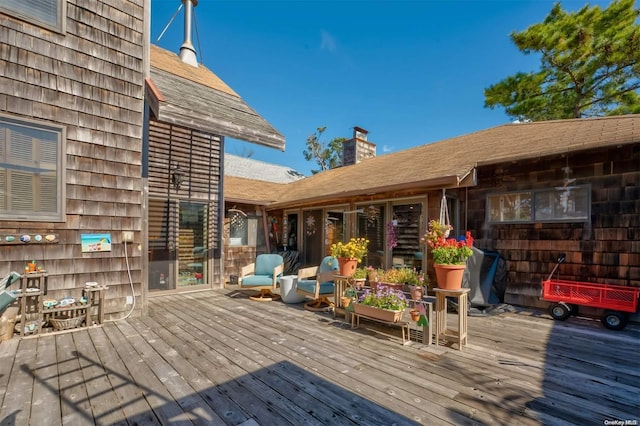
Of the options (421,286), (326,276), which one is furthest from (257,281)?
(421,286)

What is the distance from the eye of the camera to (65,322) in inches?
150

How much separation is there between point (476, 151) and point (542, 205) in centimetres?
176

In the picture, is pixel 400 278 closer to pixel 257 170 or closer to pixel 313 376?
pixel 313 376

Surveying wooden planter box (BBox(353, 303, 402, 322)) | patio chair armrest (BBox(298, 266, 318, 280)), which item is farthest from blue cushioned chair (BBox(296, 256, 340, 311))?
wooden planter box (BBox(353, 303, 402, 322))

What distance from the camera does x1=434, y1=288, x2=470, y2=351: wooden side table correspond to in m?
3.35

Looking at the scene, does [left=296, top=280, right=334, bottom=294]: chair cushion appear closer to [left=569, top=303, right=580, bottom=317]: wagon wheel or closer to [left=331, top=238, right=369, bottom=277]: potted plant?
[left=331, top=238, right=369, bottom=277]: potted plant

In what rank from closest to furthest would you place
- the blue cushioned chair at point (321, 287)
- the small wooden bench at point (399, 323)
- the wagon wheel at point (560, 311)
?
the small wooden bench at point (399, 323) < the wagon wheel at point (560, 311) < the blue cushioned chair at point (321, 287)

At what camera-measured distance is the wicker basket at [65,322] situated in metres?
3.76

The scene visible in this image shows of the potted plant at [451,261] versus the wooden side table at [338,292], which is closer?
the potted plant at [451,261]

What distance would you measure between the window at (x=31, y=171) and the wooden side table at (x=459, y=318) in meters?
4.90

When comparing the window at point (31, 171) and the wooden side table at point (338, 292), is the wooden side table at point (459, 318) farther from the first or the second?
the window at point (31, 171)

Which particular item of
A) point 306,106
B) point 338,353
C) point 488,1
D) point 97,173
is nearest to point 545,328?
point 338,353

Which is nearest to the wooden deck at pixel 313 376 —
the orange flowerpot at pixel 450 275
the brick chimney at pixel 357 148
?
the orange flowerpot at pixel 450 275

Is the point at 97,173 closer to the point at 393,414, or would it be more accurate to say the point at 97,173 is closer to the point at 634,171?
the point at 393,414
